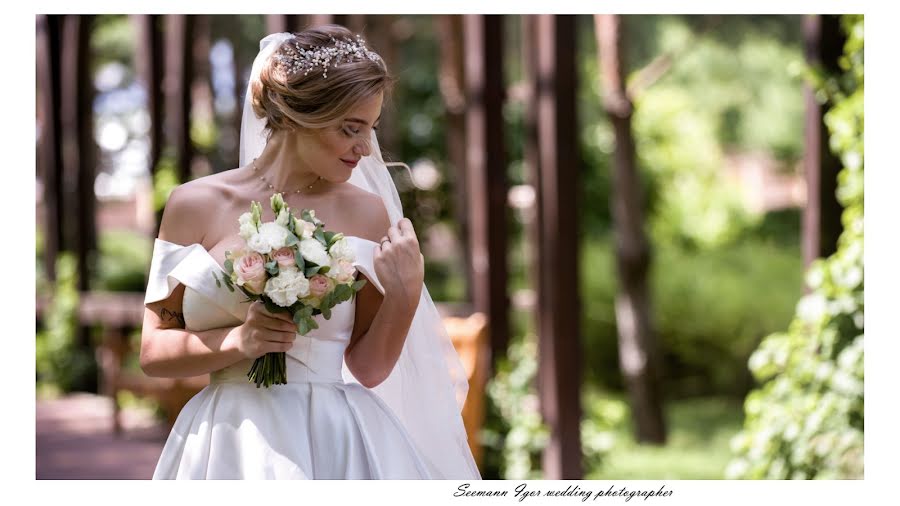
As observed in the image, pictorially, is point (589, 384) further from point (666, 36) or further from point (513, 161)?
point (666, 36)

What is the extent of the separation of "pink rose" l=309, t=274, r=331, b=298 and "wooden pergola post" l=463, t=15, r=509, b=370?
391 cm

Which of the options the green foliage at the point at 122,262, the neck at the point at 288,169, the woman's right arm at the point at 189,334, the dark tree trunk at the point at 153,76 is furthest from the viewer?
the green foliage at the point at 122,262

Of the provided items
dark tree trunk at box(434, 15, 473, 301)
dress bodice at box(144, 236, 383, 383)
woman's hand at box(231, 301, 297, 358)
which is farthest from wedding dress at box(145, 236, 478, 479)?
dark tree trunk at box(434, 15, 473, 301)

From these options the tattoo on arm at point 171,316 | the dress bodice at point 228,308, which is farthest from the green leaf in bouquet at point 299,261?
the tattoo on arm at point 171,316

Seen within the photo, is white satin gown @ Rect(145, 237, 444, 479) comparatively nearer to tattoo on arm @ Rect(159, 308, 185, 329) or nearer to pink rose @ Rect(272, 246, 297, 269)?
tattoo on arm @ Rect(159, 308, 185, 329)

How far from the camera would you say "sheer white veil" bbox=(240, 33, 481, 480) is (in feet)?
9.14

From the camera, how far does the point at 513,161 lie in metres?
12.4

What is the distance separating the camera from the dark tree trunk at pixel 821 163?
4.53 metres

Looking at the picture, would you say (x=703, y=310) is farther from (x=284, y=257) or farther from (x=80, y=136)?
(x=284, y=257)

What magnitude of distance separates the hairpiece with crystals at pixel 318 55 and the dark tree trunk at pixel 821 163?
8.74 ft

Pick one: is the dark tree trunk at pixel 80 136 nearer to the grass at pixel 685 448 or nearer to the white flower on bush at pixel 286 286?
the grass at pixel 685 448

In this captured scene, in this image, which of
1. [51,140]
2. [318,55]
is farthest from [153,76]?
[318,55]

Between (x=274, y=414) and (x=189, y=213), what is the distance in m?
0.50

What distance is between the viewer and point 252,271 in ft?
7.18
